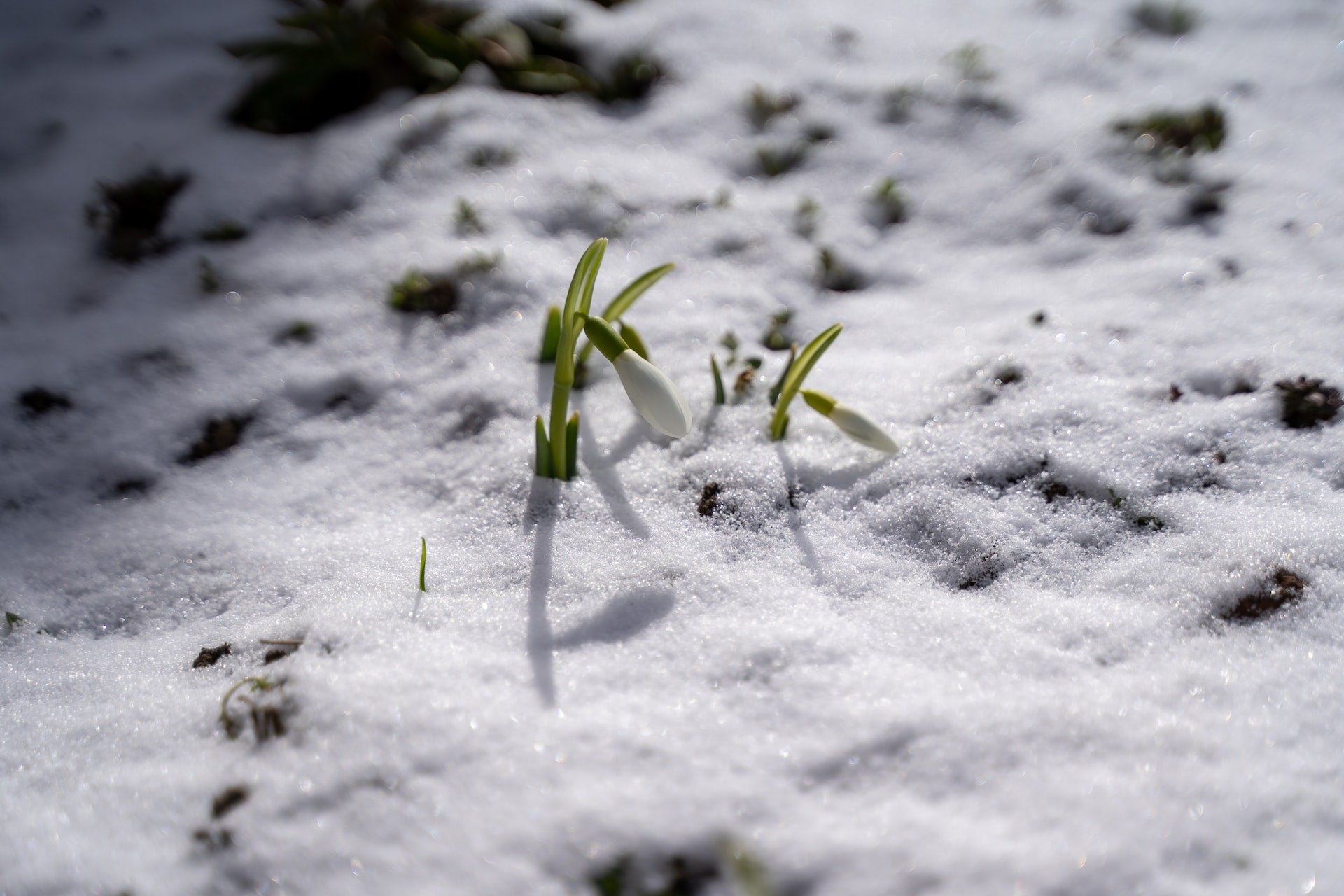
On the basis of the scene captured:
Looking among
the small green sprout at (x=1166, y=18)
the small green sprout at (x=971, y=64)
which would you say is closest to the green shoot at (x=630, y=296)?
the small green sprout at (x=971, y=64)

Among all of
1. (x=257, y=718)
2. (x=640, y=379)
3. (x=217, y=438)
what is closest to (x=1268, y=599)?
(x=640, y=379)

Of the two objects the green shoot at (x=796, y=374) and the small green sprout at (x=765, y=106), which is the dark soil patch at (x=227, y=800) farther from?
the small green sprout at (x=765, y=106)

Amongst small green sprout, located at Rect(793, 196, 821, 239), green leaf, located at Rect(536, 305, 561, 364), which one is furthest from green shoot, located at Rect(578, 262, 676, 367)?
small green sprout, located at Rect(793, 196, 821, 239)

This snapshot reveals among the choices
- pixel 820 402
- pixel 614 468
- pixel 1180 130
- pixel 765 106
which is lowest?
pixel 614 468

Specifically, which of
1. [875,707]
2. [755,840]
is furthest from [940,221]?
[755,840]

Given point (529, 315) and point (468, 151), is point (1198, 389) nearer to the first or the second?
point (529, 315)

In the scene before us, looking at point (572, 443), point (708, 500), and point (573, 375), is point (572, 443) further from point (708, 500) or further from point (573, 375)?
point (708, 500)
